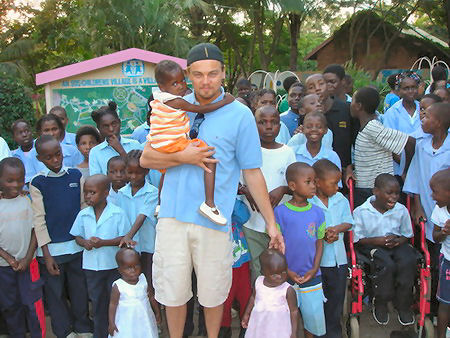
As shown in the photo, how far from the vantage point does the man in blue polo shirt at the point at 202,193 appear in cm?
259

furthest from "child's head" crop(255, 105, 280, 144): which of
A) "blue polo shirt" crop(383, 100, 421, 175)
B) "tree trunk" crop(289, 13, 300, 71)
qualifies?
"tree trunk" crop(289, 13, 300, 71)

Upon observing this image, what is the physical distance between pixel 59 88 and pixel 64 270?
11.3 ft

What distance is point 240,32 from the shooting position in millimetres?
23125

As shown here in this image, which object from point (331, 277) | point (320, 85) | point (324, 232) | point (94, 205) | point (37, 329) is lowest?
point (37, 329)

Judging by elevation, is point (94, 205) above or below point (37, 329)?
above

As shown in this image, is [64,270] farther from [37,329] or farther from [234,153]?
[234,153]

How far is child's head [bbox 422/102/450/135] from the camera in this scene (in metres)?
3.70

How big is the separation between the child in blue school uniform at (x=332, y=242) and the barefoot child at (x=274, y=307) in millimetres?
580

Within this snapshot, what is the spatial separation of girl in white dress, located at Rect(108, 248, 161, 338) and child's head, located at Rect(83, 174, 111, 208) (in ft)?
1.48

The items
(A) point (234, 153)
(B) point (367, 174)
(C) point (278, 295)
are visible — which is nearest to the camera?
(A) point (234, 153)

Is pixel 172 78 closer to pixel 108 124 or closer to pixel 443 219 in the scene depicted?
pixel 108 124

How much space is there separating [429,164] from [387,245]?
0.77 metres

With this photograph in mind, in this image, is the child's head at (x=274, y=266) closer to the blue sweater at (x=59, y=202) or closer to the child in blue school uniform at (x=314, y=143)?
the child in blue school uniform at (x=314, y=143)

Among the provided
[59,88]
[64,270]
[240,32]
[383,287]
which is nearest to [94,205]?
[64,270]
